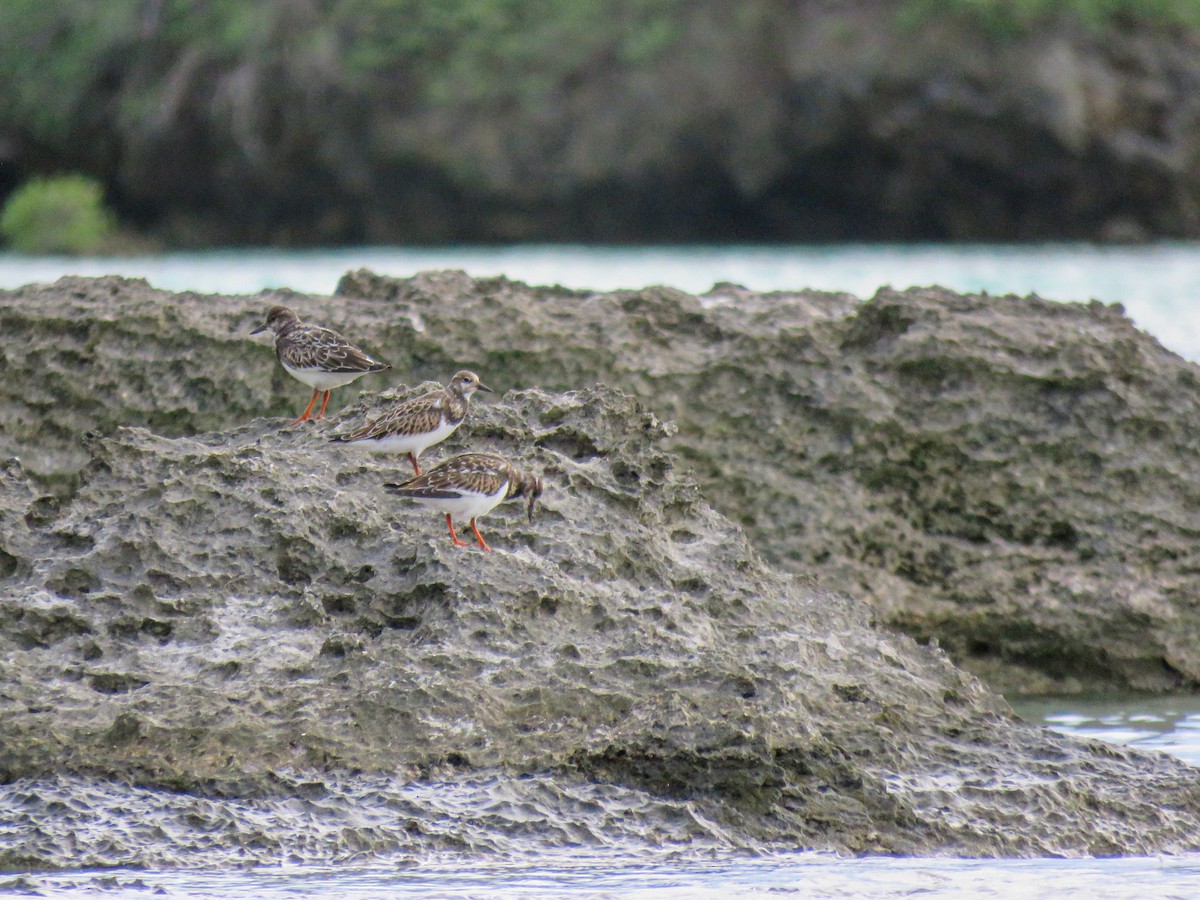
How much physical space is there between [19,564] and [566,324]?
325cm

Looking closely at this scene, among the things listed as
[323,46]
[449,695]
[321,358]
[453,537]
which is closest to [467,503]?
[453,537]

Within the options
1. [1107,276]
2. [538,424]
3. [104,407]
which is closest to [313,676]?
[538,424]

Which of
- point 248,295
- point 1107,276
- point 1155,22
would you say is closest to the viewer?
point 248,295

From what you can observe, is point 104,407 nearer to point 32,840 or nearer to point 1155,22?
point 32,840

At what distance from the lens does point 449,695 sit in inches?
212

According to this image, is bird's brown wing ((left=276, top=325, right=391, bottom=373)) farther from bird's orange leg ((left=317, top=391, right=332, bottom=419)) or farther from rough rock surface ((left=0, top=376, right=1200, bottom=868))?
rough rock surface ((left=0, top=376, right=1200, bottom=868))

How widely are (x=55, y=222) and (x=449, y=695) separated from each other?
34782 millimetres

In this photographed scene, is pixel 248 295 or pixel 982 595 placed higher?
pixel 248 295

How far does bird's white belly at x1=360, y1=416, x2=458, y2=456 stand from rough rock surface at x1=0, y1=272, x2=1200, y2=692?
191cm

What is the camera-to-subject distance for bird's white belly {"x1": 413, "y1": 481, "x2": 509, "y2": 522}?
5859 mm

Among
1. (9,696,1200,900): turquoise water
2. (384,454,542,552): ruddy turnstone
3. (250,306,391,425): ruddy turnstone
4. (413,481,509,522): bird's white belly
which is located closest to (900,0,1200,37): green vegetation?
(250,306,391,425): ruddy turnstone

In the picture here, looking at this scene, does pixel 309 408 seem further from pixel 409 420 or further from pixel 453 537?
pixel 453 537

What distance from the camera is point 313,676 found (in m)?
5.47

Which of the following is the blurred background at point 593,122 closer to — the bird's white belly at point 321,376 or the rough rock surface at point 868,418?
the rough rock surface at point 868,418
